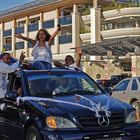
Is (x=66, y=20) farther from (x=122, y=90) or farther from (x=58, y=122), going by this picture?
(x=58, y=122)

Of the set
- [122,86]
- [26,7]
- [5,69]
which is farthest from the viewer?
[26,7]

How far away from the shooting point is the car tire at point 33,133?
25.3 feet

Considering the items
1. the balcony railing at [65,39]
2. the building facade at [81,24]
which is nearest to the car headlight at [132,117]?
the building facade at [81,24]

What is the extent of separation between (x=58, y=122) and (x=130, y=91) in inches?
444

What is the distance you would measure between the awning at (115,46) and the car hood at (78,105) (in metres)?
34.9

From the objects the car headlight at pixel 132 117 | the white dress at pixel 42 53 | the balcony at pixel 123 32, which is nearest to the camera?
the car headlight at pixel 132 117

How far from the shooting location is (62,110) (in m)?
7.66

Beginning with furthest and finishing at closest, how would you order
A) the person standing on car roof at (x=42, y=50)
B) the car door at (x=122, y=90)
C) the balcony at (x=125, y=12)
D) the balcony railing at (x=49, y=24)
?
the balcony railing at (x=49, y=24) → the balcony at (x=125, y=12) → the car door at (x=122, y=90) → the person standing on car roof at (x=42, y=50)

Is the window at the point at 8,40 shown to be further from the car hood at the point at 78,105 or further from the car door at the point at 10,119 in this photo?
the car hood at the point at 78,105

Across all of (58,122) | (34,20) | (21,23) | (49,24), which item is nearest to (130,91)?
(58,122)

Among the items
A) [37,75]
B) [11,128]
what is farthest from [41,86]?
[11,128]

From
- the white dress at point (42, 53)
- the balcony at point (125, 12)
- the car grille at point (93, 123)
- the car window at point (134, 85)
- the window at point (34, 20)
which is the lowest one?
the car grille at point (93, 123)

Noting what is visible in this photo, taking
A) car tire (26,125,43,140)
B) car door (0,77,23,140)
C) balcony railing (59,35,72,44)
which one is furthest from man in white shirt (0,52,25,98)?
balcony railing (59,35,72,44)

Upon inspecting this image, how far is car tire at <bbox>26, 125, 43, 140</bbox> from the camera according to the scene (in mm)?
7703
